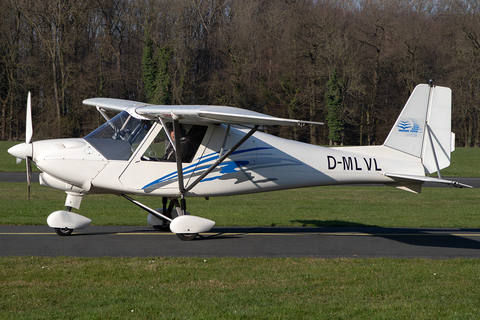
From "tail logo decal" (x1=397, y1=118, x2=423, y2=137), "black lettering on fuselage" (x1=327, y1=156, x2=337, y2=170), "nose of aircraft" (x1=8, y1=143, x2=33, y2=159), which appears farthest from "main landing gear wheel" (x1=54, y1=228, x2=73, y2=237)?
"tail logo decal" (x1=397, y1=118, x2=423, y2=137)

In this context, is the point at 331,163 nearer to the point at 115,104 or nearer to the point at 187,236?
the point at 187,236

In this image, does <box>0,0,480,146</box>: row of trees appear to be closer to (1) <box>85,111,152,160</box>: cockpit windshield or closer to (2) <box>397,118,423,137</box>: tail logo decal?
(1) <box>85,111,152,160</box>: cockpit windshield

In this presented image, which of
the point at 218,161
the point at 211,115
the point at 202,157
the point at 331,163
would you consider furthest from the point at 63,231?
the point at 331,163

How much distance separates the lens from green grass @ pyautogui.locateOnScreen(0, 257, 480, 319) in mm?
5121

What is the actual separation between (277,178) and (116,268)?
14.2ft

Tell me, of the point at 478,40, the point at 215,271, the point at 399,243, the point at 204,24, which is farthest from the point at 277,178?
the point at 204,24

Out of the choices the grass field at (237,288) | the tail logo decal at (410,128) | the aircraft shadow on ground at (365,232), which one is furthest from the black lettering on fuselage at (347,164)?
the grass field at (237,288)

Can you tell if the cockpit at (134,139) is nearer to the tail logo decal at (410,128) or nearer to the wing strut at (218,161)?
the wing strut at (218,161)

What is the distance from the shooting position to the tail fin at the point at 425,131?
36.3 ft

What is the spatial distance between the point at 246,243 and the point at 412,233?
14.6 ft

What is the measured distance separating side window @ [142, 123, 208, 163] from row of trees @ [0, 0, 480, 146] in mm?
37577

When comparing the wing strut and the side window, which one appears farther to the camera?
the side window

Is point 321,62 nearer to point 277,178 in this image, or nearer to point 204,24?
point 204,24

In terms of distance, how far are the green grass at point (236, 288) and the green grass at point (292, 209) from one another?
5.00 metres
